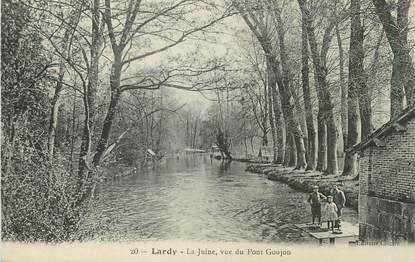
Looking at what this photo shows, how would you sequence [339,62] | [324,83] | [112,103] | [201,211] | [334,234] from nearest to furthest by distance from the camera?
[112,103], [334,234], [201,211], [324,83], [339,62]

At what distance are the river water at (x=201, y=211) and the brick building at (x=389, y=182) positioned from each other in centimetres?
181

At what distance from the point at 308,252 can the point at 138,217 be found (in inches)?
223

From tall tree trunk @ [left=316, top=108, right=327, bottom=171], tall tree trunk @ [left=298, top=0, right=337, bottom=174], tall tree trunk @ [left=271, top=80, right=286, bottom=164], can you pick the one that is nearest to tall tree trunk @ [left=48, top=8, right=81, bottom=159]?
tall tree trunk @ [left=298, top=0, right=337, bottom=174]

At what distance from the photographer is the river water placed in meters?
9.83

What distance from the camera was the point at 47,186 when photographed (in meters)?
7.19

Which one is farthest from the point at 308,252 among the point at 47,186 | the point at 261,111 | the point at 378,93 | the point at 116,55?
the point at 261,111

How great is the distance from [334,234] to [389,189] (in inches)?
65.9

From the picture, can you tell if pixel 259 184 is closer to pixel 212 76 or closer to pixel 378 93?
pixel 378 93

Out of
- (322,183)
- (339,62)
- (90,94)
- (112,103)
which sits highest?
(339,62)

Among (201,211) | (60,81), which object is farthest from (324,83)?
(60,81)

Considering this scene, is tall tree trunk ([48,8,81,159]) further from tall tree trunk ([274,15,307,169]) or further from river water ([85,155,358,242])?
tall tree trunk ([274,15,307,169])

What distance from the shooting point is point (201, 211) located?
1271 cm

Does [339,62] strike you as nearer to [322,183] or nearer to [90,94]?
[322,183]

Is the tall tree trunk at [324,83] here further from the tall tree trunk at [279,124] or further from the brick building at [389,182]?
the tall tree trunk at [279,124]
